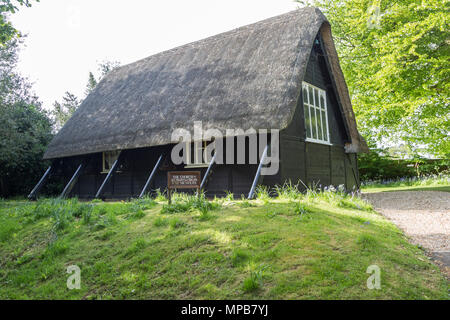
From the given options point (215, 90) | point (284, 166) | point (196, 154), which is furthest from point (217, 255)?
point (215, 90)

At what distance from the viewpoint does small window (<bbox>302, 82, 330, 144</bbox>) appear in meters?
12.5

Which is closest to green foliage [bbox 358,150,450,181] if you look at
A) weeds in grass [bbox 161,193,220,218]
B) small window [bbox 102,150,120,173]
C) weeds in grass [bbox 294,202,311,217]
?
small window [bbox 102,150,120,173]

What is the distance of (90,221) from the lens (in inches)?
316

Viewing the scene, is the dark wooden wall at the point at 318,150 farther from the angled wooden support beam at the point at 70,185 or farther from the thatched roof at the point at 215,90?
the angled wooden support beam at the point at 70,185

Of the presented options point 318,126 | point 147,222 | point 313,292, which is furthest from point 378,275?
point 318,126

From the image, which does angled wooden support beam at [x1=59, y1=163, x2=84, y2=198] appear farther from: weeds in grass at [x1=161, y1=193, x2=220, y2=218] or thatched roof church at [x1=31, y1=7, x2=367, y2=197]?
weeds in grass at [x1=161, y1=193, x2=220, y2=218]

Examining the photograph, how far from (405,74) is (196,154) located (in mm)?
11587

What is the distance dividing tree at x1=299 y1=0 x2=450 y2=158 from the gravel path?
5057 millimetres

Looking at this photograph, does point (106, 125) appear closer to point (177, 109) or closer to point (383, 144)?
point (177, 109)

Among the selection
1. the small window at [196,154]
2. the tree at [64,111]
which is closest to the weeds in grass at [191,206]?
the small window at [196,154]

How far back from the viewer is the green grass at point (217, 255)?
4375 mm

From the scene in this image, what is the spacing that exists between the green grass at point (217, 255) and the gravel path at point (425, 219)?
392 millimetres

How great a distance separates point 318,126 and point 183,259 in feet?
30.3
